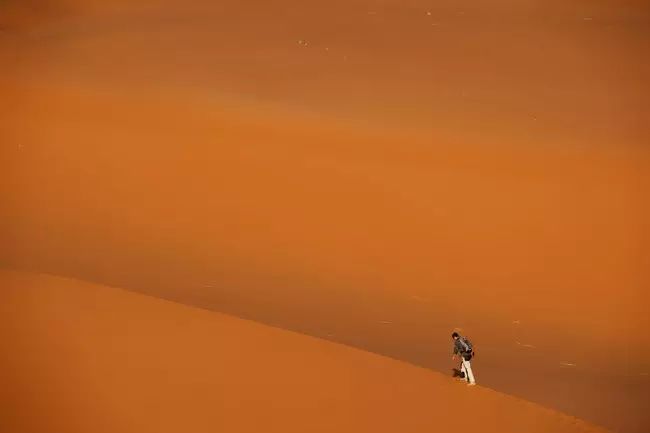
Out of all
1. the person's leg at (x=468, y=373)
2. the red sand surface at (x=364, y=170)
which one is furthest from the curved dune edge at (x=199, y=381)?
the red sand surface at (x=364, y=170)

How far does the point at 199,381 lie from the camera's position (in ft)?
21.1

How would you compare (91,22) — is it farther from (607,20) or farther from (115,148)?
(607,20)

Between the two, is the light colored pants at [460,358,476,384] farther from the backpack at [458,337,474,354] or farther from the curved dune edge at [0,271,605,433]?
the curved dune edge at [0,271,605,433]

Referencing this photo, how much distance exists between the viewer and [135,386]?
635 centimetres

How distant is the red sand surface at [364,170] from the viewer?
8281 millimetres

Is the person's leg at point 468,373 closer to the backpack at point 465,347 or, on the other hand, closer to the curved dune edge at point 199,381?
the backpack at point 465,347

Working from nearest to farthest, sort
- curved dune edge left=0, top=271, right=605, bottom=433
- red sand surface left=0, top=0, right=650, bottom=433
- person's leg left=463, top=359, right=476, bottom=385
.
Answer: curved dune edge left=0, top=271, right=605, bottom=433 → person's leg left=463, top=359, right=476, bottom=385 → red sand surface left=0, top=0, right=650, bottom=433

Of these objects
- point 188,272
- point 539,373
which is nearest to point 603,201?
point 539,373

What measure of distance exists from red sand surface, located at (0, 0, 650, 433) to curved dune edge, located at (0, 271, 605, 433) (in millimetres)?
1124

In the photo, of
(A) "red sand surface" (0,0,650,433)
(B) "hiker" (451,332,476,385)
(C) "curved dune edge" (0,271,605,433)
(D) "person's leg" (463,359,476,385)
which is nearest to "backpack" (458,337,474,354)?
(B) "hiker" (451,332,476,385)

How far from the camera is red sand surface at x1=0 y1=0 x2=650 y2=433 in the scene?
27.2 ft

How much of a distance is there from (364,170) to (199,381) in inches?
150

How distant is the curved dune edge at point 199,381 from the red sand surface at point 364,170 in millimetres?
1124

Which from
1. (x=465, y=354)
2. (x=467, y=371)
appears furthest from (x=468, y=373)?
(x=465, y=354)
